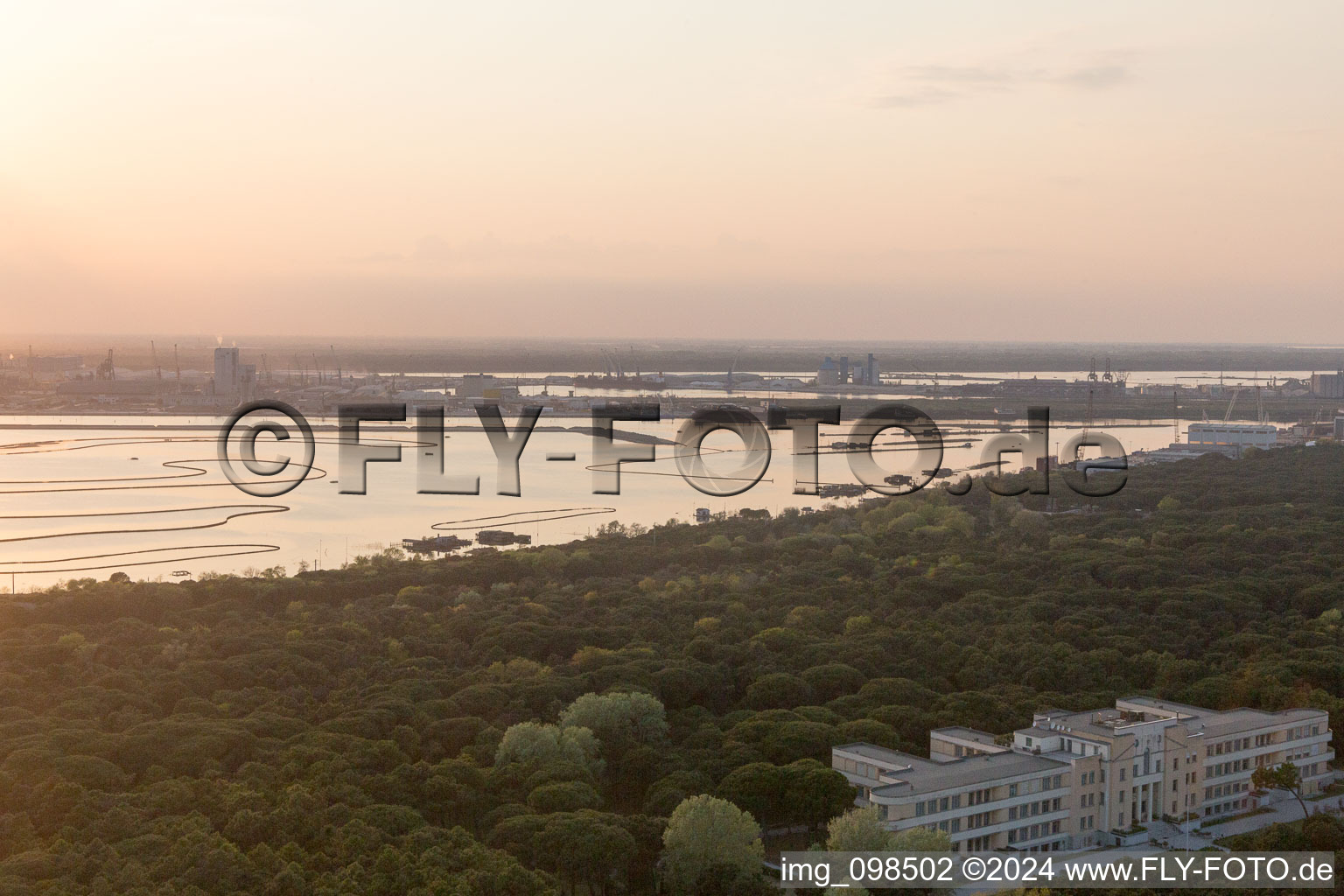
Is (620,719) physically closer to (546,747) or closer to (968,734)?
(546,747)

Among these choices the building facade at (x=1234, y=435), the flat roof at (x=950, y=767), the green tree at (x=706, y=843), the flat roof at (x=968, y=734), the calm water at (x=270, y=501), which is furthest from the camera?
the building facade at (x=1234, y=435)

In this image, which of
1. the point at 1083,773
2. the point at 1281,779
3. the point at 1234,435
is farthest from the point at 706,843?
the point at 1234,435

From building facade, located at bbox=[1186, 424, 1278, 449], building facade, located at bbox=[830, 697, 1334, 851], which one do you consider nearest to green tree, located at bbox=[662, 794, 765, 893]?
building facade, located at bbox=[830, 697, 1334, 851]

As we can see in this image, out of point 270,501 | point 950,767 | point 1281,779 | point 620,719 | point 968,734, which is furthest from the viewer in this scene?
point 270,501

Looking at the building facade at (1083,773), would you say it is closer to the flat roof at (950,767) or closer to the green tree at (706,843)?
the flat roof at (950,767)

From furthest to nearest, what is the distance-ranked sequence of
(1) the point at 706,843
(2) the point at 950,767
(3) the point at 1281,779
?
(3) the point at 1281,779 → (2) the point at 950,767 → (1) the point at 706,843

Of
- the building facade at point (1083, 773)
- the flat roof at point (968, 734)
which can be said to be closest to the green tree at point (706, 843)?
the building facade at point (1083, 773)

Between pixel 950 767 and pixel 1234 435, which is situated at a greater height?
pixel 1234 435
